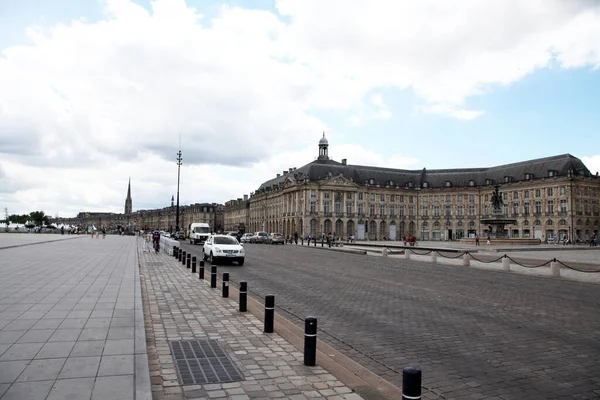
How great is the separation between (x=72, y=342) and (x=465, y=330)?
727 cm

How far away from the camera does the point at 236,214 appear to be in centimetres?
16625

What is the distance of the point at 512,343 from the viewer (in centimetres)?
818

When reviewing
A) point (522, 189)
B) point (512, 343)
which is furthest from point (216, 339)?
point (522, 189)

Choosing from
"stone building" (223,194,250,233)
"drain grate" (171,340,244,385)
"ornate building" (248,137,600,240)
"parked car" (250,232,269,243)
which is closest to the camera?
"drain grate" (171,340,244,385)

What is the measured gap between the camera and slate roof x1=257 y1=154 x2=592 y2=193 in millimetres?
86938

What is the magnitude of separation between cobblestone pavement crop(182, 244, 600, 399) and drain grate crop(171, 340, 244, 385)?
6.66 ft

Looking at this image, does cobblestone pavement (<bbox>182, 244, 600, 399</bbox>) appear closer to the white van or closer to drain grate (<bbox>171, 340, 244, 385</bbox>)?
drain grate (<bbox>171, 340, 244, 385</bbox>)

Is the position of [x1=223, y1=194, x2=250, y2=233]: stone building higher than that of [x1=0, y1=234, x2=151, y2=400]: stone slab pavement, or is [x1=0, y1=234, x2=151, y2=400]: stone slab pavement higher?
[x1=223, y1=194, x2=250, y2=233]: stone building

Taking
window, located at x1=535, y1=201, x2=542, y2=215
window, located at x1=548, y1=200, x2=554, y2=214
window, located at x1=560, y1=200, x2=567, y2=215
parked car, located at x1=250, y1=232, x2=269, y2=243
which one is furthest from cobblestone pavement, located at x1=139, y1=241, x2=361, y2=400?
window, located at x1=535, y1=201, x2=542, y2=215

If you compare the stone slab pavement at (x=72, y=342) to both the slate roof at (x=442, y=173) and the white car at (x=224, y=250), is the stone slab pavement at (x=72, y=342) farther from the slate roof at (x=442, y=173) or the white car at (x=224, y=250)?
the slate roof at (x=442, y=173)

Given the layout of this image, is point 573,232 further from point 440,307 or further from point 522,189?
point 440,307

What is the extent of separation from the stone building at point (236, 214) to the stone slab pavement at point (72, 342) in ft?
418

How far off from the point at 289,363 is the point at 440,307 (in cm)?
663

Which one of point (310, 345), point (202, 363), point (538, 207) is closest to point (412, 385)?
point (310, 345)
